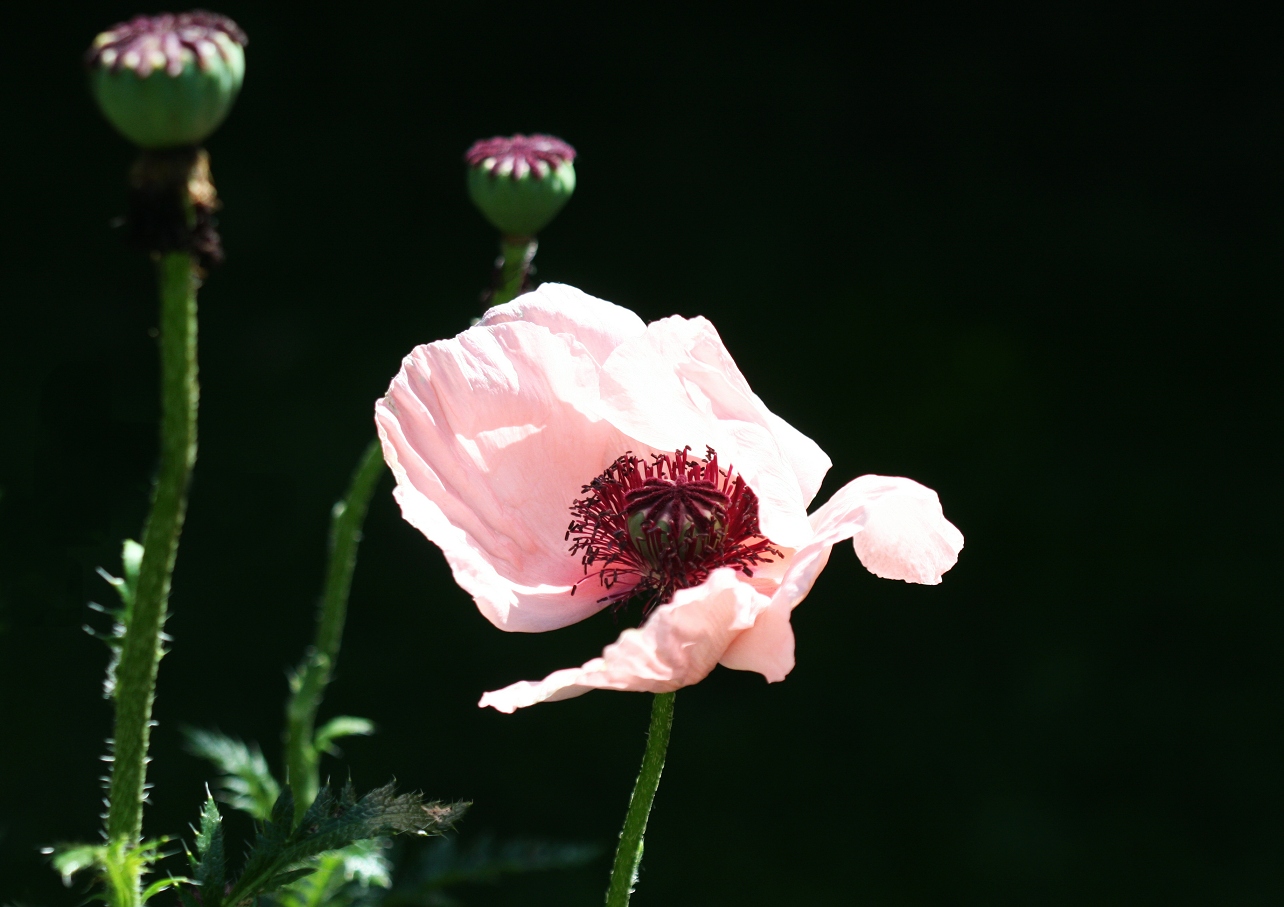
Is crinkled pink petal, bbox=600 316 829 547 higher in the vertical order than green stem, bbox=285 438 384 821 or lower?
higher

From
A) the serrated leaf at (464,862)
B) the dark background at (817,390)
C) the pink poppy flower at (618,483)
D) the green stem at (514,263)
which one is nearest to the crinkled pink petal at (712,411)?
the pink poppy flower at (618,483)

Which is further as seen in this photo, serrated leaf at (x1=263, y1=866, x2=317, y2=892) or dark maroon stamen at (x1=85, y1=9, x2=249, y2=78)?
serrated leaf at (x1=263, y1=866, x2=317, y2=892)

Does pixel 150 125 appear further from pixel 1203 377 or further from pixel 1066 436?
pixel 1203 377

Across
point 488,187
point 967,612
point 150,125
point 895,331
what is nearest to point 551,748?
point 967,612

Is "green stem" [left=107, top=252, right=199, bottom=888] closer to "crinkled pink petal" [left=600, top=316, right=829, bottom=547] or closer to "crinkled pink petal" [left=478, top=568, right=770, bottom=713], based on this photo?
"crinkled pink petal" [left=478, top=568, right=770, bottom=713]

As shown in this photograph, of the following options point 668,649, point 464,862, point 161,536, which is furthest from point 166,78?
point 464,862

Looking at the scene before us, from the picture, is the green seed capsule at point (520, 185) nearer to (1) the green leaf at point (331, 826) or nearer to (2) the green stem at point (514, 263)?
(2) the green stem at point (514, 263)

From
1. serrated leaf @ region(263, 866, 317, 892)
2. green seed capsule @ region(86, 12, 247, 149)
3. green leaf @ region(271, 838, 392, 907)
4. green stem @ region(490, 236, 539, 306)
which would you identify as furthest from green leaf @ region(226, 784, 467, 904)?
green stem @ region(490, 236, 539, 306)

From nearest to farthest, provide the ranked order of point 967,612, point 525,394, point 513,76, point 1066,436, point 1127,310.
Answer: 1. point 525,394
2. point 967,612
3. point 1066,436
4. point 1127,310
5. point 513,76
